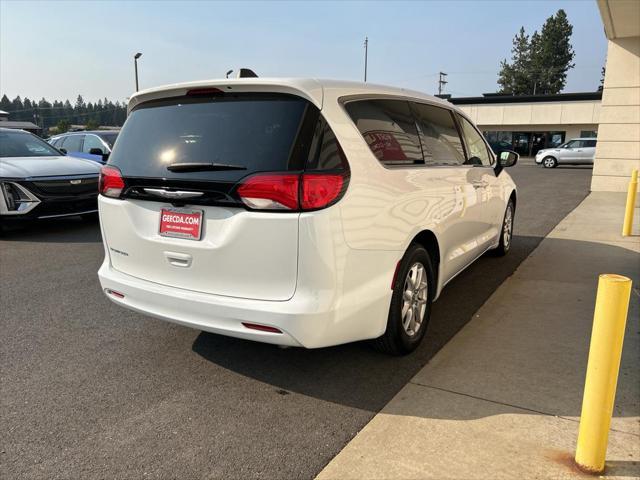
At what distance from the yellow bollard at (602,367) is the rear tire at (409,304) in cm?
127

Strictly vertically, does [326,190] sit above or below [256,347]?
above

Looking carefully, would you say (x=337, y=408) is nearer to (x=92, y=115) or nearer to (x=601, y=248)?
(x=601, y=248)

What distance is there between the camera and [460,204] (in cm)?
434

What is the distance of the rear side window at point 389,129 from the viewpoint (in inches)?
124

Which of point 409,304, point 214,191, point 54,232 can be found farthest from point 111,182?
point 54,232

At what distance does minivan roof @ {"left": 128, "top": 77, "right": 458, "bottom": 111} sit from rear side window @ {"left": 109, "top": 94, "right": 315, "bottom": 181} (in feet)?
0.13

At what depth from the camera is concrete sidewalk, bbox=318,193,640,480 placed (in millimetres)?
2436

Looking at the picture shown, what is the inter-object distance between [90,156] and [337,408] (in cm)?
1035

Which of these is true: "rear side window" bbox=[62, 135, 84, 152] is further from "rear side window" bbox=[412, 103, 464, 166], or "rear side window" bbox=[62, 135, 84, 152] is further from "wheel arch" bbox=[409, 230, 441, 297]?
"wheel arch" bbox=[409, 230, 441, 297]

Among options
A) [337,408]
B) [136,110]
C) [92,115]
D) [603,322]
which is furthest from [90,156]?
[92,115]

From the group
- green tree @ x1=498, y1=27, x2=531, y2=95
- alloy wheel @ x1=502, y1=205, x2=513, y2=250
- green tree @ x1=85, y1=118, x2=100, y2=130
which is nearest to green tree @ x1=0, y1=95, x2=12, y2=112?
green tree @ x1=85, y1=118, x2=100, y2=130

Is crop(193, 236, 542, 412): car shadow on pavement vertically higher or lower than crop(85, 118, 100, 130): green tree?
lower

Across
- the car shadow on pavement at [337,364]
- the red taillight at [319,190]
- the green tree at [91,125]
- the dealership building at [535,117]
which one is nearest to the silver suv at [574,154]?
the dealership building at [535,117]

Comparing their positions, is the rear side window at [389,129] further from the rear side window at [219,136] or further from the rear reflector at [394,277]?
the rear reflector at [394,277]
